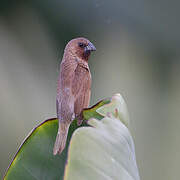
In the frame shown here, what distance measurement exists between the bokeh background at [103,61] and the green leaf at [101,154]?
1.82m

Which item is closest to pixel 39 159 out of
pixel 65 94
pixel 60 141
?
pixel 60 141

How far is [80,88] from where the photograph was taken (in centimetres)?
142

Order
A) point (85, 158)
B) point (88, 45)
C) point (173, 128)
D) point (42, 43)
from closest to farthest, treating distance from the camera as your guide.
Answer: point (85, 158)
point (88, 45)
point (173, 128)
point (42, 43)

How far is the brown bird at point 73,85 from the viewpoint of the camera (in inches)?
52.6

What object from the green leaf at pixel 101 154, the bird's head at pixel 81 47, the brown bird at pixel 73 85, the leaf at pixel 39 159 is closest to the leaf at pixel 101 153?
the green leaf at pixel 101 154

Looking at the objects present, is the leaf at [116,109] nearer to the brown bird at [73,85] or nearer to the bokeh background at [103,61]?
the brown bird at [73,85]

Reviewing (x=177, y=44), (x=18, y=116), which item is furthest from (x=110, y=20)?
(x=18, y=116)

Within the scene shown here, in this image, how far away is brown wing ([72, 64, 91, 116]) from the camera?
4.59 feet

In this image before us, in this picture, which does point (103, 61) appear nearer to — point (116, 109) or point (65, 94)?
point (65, 94)

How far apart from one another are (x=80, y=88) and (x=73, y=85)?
3 centimetres

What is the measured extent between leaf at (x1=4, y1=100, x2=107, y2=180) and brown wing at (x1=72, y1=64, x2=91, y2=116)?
23 cm

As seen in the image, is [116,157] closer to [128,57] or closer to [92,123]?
[92,123]

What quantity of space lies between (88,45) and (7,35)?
1593 millimetres

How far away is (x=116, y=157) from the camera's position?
0.83m
